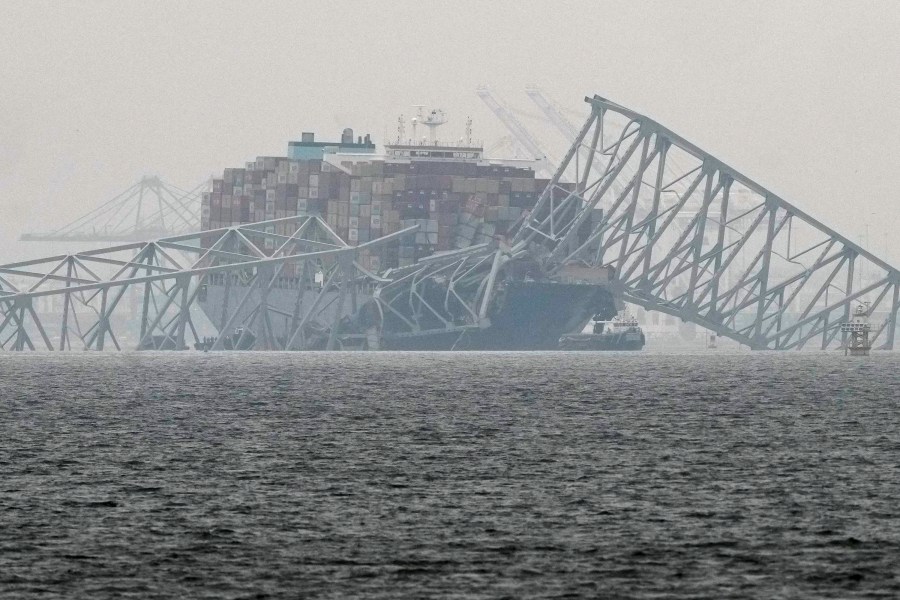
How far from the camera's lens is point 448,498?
47.9m

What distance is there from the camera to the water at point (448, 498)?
35.3m

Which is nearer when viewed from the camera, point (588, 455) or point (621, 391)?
point (588, 455)

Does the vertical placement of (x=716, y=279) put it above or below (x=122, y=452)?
above

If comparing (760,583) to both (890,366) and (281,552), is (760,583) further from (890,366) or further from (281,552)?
(890,366)

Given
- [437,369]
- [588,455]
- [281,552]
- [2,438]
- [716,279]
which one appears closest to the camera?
[281,552]

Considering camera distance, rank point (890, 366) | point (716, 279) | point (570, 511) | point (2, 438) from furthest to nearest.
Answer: point (716, 279) < point (890, 366) < point (2, 438) < point (570, 511)

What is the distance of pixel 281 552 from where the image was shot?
126 feet

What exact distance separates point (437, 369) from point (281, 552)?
→ 116 meters

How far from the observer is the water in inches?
1390

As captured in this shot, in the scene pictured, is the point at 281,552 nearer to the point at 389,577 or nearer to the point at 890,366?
the point at 389,577

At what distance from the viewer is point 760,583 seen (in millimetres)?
34438

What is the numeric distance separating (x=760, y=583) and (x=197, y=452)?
1223 inches

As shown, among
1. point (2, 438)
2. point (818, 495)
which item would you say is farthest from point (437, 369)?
point (818, 495)

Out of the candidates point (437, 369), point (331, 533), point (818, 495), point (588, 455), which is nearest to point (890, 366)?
point (437, 369)
